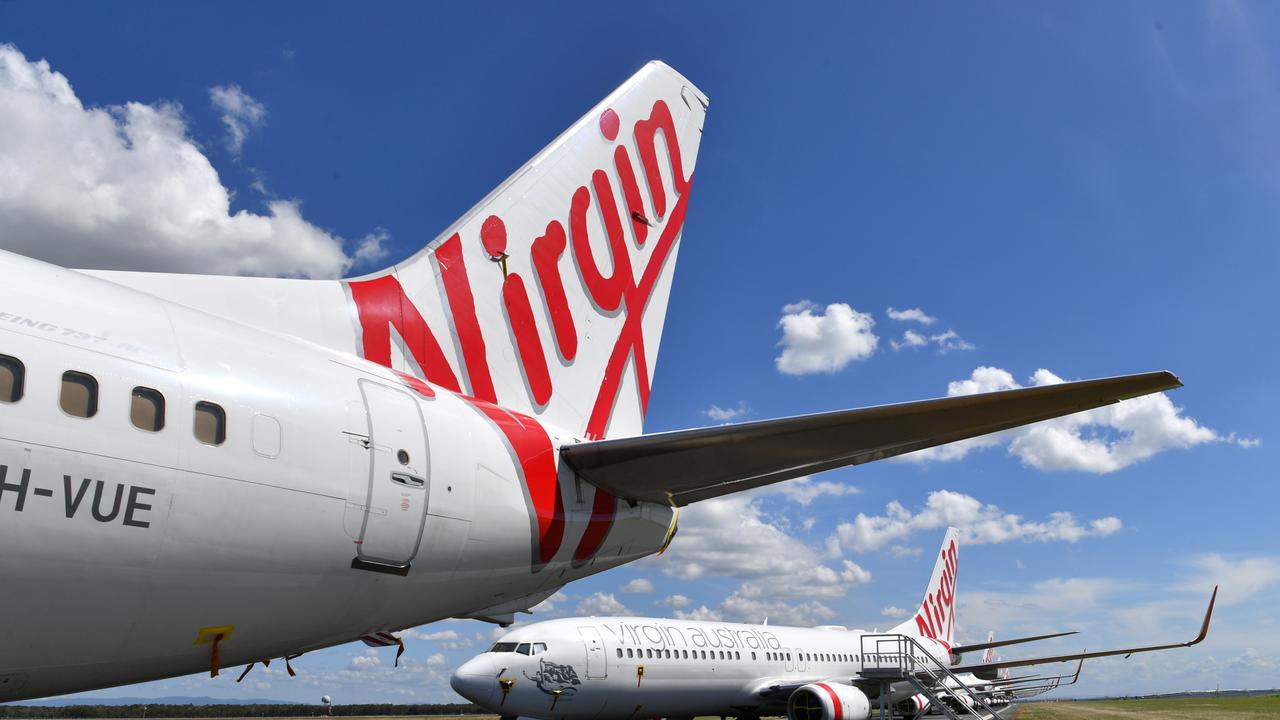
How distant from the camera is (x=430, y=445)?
4.51 meters

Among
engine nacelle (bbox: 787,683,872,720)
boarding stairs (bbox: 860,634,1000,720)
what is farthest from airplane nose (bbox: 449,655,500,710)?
engine nacelle (bbox: 787,683,872,720)

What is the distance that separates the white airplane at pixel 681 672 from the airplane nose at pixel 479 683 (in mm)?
19

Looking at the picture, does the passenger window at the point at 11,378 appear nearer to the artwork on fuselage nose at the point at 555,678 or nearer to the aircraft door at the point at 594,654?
the artwork on fuselage nose at the point at 555,678

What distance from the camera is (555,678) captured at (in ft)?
55.3

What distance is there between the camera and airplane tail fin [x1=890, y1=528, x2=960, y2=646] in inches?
1384

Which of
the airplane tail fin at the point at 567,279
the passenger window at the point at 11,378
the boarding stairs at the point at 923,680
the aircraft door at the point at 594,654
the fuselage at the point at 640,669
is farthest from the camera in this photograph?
the aircraft door at the point at 594,654

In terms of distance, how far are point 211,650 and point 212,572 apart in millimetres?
465

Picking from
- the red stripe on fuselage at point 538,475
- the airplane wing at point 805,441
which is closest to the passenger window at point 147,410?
the red stripe on fuselage at point 538,475

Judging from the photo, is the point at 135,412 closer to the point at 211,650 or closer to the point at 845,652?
the point at 211,650

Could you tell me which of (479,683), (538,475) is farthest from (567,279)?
(479,683)

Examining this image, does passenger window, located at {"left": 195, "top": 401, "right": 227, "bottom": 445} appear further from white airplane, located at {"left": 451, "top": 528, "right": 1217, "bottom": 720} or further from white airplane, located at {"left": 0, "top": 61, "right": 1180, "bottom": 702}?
white airplane, located at {"left": 451, "top": 528, "right": 1217, "bottom": 720}

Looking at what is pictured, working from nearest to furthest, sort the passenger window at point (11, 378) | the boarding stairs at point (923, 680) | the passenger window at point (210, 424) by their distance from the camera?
the passenger window at point (11, 378), the passenger window at point (210, 424), the boarding stairs at point (923, 680)

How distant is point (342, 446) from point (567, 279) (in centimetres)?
320

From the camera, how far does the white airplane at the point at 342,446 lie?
10.4 feet
